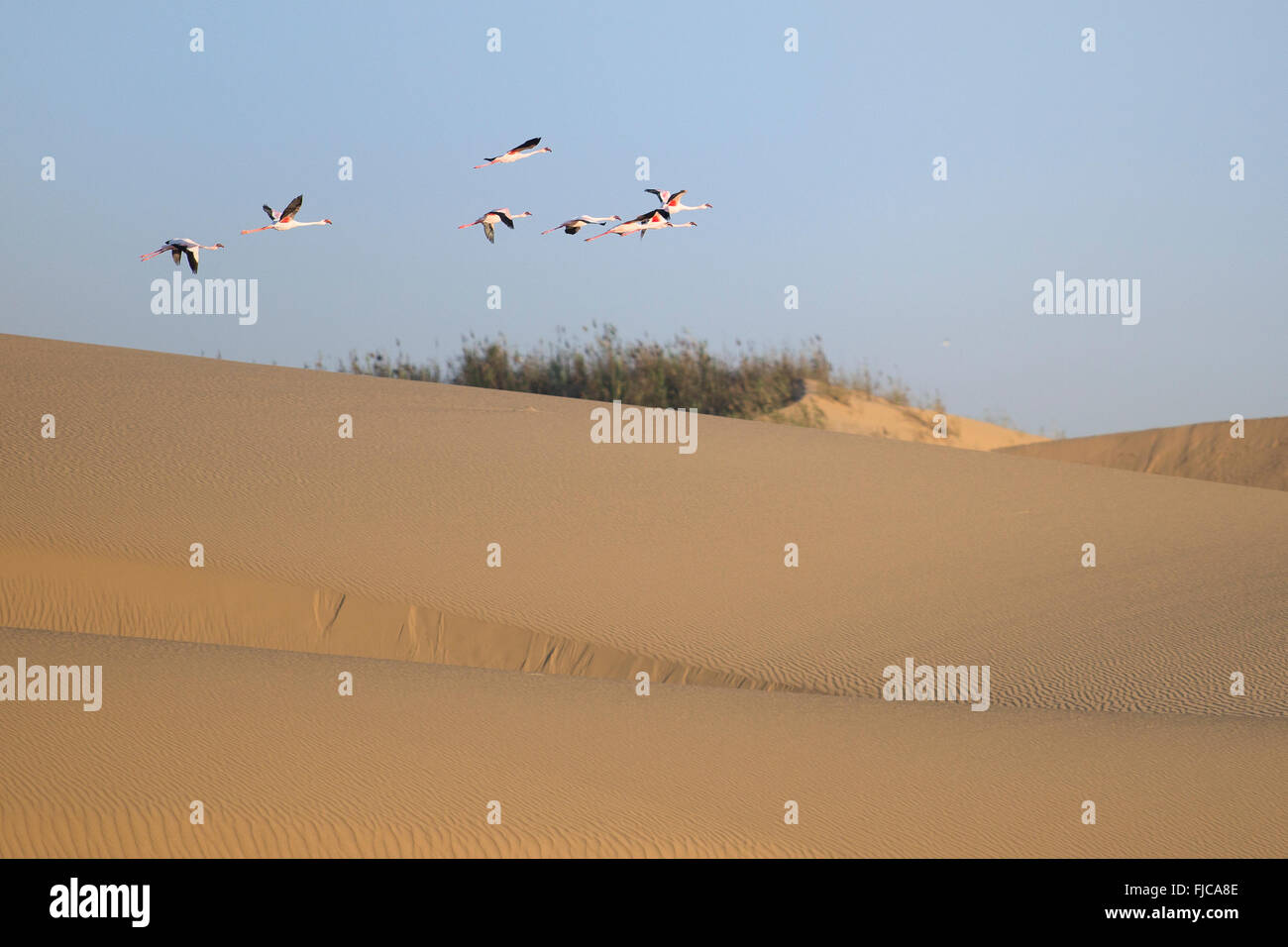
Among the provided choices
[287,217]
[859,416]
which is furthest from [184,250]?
[859,416]

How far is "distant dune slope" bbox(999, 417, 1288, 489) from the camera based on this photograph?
15711 millimetres

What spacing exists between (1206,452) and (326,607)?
45.8 feet

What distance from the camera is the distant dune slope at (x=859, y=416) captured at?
17.0 metres

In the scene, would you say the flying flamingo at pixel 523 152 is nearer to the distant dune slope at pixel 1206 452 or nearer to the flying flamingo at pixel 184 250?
the flying flamingo at pixel 184 250

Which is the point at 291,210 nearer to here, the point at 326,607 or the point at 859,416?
the point at 326,607

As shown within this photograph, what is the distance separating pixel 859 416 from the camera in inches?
687

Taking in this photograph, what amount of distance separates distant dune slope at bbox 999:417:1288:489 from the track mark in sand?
11.4m

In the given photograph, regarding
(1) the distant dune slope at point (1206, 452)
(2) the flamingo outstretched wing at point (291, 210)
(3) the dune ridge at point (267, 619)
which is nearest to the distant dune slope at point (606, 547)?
(3) the dune ridge at point (267, 619)

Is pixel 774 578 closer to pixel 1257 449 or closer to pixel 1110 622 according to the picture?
pixel 1110 622

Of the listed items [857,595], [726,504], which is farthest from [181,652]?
[726,504]

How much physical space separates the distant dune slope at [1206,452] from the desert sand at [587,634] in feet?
19.2

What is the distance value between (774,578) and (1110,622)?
1.95 meters

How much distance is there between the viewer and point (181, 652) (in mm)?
5109

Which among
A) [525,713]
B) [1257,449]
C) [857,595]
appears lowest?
[525,713]
